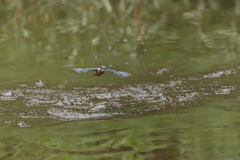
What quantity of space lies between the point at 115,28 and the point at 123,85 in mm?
2876

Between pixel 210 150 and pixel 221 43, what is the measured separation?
3514 millimetres

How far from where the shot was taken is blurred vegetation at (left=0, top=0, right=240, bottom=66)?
6746 millimetres

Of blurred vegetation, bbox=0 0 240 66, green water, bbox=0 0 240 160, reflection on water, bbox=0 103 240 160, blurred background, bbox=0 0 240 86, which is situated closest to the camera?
reflection on water, bbox=0 103 240 160

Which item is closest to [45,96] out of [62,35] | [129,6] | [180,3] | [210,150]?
[210,150]

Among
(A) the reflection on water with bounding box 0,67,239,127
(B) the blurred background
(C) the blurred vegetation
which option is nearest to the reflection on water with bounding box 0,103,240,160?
(A) the reflection on water with bounding box 0,67,239,127

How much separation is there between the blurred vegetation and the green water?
17 millimetres

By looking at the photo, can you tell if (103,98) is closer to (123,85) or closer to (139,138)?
(123,85)

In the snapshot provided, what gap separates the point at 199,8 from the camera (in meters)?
9.23

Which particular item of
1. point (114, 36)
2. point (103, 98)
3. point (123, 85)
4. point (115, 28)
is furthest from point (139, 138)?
point (115, 28)

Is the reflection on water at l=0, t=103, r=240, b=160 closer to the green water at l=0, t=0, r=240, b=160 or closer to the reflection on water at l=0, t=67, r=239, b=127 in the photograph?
the green water at l=0, t=0, r=240, b=160

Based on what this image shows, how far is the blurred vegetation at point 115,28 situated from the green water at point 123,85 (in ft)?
0.06

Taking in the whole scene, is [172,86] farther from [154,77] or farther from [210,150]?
[210,150]

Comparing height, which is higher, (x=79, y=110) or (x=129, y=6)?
(x=129, y=6)

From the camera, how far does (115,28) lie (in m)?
8.03
